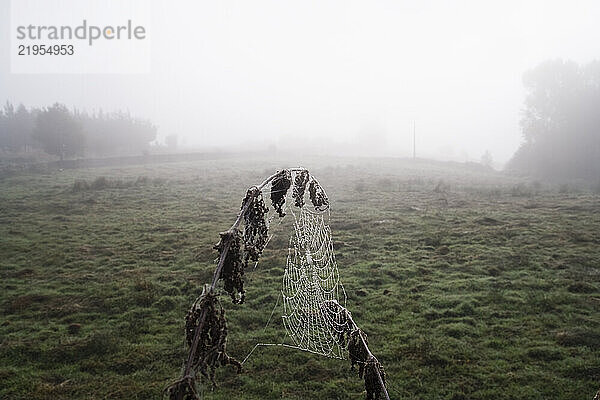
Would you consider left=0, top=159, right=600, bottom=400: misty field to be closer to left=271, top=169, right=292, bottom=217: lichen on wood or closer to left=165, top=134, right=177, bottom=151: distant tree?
left=271, top=169, right=292, bottom=217: lichen on wood

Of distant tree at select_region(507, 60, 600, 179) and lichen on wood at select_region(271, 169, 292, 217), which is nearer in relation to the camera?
lichen on wood at select_region(271, 169, 292, 217)

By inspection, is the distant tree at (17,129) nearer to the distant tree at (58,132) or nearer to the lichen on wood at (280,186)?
the distant tree at (58,132)

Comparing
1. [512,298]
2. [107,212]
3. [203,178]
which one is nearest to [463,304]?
[512,298]

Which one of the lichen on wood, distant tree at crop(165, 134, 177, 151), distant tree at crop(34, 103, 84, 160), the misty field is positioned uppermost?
distant tree at crop(165, 134, 177, 151)

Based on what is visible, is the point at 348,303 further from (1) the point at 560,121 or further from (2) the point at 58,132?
(1) the point at 560,121

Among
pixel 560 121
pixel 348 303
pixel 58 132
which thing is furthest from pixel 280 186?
pixel 560 121

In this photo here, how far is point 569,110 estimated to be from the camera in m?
56.8

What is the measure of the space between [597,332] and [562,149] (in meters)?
54.0

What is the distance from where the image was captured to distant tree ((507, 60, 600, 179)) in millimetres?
53125

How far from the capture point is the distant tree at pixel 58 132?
181ft

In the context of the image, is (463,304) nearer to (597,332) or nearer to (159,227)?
(597,332)

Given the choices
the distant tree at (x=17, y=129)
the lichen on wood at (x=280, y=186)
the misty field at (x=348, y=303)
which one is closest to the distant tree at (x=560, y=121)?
the misty field at (x=348, y=303)

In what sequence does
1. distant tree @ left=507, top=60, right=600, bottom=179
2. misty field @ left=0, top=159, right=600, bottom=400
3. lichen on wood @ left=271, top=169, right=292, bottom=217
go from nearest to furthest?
lichen on wood @ left=271, top=169, right=292, bottom=217 < misty field @ left=0, top=159, right=600, bottom=400 < distant tree @ left=507, top=60, right=600, bottom=179

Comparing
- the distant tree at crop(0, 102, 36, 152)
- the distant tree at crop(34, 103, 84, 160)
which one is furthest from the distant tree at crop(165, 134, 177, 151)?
the distant tree at crop(34, 103, 84, 160)
